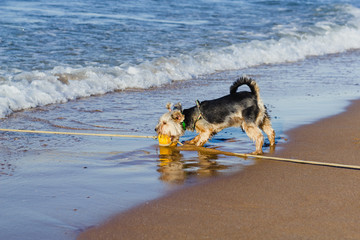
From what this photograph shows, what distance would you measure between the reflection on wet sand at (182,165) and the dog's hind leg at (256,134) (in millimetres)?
533

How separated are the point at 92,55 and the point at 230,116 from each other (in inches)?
301

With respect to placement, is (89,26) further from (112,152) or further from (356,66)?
(112,152)

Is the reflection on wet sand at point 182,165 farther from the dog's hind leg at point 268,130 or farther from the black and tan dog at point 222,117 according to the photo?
the dog's hind leg at point 268,130

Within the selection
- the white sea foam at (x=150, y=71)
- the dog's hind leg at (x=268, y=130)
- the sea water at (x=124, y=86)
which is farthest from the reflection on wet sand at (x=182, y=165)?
the white sea foam at (x=150, y=71)

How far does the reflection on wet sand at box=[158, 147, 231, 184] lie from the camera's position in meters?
5.53

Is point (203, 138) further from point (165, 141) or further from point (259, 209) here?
point (259, 209)

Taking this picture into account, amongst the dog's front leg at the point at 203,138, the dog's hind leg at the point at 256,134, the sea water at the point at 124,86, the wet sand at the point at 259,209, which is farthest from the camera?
the dog's front leg at the point at 203,138

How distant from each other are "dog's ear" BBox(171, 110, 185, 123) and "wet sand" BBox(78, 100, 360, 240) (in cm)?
116

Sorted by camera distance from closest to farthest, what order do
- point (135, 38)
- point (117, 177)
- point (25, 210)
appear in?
point (25, 210), point (117, 177), point (135, 38)

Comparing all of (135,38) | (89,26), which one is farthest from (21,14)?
(135,38)

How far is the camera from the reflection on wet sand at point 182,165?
5.53 meters

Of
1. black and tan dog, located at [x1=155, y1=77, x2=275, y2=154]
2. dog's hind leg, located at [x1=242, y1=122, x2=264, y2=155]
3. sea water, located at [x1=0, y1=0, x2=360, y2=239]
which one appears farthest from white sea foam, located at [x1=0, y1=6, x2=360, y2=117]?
dog's hind leg, located at [x1=242, y1=122, x2=264, y2=155]

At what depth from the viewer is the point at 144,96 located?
10266mm

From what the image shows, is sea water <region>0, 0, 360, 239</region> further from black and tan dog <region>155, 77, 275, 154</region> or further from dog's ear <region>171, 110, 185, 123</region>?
dog's ear <region>171, 110, 185, 123</region>
